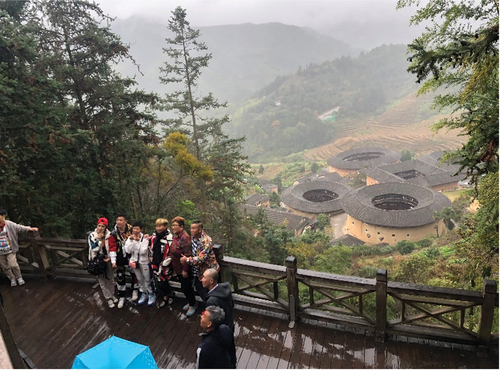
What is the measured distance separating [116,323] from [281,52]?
187016 mm

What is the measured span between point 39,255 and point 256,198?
115ft

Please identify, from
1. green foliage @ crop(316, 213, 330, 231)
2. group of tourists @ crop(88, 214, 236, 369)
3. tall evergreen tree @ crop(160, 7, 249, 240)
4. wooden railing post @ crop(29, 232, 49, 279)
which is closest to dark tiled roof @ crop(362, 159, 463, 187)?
green foliage @ crop(316, 213, 330, 231)

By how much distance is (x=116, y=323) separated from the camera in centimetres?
504

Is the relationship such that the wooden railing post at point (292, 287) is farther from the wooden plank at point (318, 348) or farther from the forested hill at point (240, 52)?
the forested hill at point (240, 52)

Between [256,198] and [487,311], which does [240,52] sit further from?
[487,311]

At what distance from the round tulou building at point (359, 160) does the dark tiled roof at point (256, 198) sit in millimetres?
16443

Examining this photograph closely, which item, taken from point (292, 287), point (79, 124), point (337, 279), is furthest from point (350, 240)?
point (337, 279)

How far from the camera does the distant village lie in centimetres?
2742

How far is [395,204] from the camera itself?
33406 millimetres

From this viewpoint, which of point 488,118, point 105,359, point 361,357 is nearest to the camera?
point 105,359

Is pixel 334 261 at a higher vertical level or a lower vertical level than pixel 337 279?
lower

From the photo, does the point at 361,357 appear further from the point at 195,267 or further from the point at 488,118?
the point at 488,118

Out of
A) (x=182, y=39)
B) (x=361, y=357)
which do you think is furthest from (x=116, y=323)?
(x=182, y=39)

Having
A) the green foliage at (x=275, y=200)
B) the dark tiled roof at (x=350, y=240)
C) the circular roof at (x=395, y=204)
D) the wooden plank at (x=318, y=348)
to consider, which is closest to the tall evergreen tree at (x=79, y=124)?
the wooden plank at (x=318, y=348)
